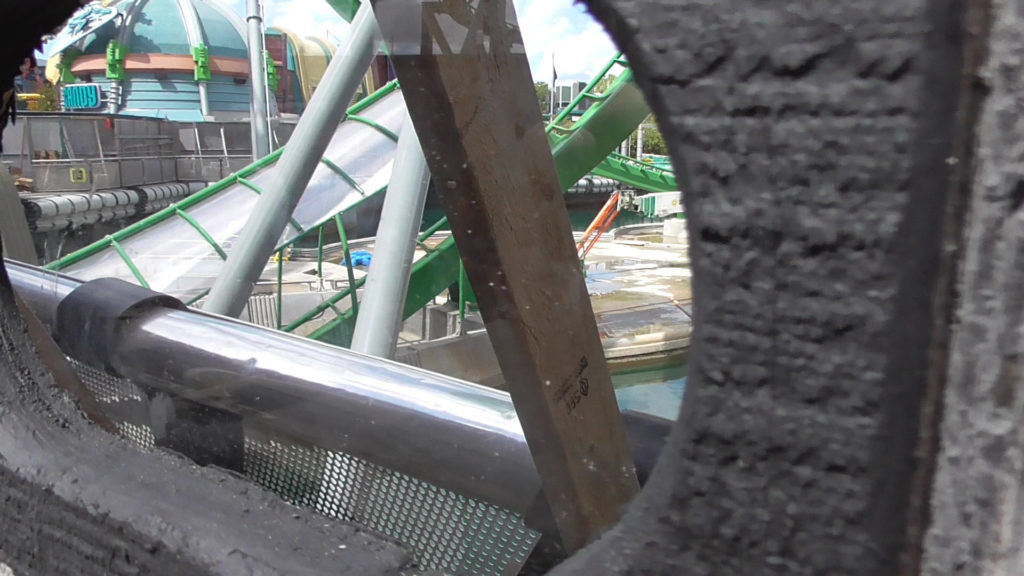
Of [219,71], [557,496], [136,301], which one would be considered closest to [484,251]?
[557,496]

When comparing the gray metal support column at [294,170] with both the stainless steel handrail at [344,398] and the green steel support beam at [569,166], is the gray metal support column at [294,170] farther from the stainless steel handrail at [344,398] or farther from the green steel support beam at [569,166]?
the stainless steel handrail at [344,398]

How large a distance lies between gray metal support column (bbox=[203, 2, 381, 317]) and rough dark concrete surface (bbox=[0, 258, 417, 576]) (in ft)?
8.59

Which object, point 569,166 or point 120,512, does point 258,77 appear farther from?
point 120,512

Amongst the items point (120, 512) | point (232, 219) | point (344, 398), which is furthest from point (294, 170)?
point (120, 512)

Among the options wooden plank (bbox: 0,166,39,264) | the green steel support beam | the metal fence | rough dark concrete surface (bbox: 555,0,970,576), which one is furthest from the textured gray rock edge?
the metal fence

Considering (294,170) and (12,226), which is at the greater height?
(294,170)

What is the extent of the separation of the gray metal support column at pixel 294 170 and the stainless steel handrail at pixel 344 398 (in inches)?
89.9

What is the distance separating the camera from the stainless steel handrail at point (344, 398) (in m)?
1.00

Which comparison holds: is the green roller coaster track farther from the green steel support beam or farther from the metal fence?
the metal fence

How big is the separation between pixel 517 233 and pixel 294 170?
3.33 metres

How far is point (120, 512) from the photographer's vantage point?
0.83m

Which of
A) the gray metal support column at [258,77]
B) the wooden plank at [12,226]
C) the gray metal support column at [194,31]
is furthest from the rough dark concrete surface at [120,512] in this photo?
the gray metal support column at [194,31]

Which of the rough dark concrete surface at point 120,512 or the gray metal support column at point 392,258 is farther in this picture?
the gray metal support column at point 392,258

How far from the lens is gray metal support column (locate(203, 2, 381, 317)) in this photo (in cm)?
347
